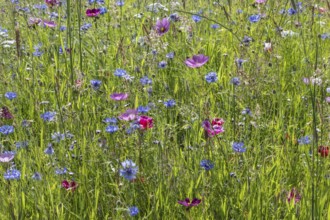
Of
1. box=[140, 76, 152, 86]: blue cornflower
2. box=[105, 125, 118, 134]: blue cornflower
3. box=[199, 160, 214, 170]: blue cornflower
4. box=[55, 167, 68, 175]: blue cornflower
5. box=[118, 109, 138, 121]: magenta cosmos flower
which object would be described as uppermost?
box=[118, 109, 138, 121]: magenta cosmos flower

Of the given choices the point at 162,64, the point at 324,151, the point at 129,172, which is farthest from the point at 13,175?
the point at 162,64

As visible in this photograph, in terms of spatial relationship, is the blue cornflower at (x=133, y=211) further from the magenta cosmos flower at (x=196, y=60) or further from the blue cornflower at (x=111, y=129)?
the magenta cosmos flower at (x=196, y=60)

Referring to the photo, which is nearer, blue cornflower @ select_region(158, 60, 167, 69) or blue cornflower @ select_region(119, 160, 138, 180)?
blue cornflower @ select_region(119, 160, 138, 180)

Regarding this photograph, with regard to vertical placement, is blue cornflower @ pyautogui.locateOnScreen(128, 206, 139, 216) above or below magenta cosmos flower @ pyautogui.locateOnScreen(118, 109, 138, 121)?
below

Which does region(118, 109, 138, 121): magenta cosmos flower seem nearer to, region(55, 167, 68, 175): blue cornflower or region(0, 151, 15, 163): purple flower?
region(55, 167, 68, 175): blue cornflower

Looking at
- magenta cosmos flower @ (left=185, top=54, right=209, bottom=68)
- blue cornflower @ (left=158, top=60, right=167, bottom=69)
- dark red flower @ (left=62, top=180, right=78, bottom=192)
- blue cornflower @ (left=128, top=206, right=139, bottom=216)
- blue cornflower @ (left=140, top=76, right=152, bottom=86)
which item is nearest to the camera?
blue cornflower @ (left=128, top=206, right=139, bottom=216)

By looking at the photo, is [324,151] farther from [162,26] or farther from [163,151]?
[162,26]

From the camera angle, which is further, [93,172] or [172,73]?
[172,73]

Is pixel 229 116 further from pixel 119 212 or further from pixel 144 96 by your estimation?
pixel 119 212

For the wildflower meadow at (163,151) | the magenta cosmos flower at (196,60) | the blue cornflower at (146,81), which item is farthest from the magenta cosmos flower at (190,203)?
the blue cornflower at (146,81)

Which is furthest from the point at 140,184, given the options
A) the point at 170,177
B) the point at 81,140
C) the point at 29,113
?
Answer: the point at 29,113

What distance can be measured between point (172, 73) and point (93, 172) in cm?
90

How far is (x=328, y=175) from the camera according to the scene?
1581 mm

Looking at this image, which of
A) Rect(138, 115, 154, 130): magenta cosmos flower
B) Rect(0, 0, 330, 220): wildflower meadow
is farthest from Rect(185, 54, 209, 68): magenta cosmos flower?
Rect(138, 115, 154, 130): magenta cosmos flower
